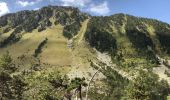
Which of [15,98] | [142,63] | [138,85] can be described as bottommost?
[15,98]

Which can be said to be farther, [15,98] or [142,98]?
[15,98]

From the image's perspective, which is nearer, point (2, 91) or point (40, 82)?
point (40, 82)

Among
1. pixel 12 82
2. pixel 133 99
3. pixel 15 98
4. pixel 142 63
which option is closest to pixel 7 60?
pixel 12 82

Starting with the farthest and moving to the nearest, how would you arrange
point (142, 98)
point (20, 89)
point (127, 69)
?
point (20, 89) → point (142, 98) → point (127, 69)

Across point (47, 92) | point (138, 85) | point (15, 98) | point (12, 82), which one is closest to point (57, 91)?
point (47, 92)

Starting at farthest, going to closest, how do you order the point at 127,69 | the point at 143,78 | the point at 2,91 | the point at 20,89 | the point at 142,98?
the point at 20,89, the point at 2,91, the point at 142,98, the point at 143,78, the point at 127,69

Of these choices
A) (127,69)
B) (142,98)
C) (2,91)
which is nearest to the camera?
(127,69)

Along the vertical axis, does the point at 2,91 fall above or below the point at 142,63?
below

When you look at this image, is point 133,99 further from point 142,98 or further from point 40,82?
point 40,82

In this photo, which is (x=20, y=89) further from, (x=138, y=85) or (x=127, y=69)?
(x=127, y=69)
